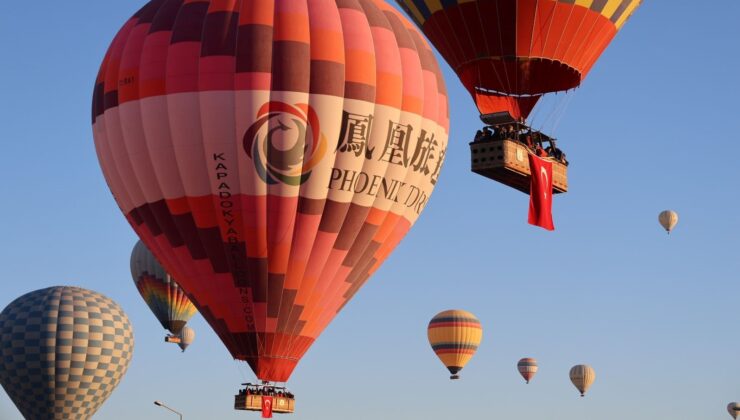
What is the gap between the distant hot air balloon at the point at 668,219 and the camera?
211 feet

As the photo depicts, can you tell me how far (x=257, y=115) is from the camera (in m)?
31.7

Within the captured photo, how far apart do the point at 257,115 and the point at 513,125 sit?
6821mm

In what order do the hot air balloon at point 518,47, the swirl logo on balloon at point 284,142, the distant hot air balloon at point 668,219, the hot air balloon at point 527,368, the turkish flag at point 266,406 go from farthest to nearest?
the hot air balloon at point 527,368
the distant hot air balloon at point 668,219
the hot air balloon at point 518,47
the turkish flag at point 266,406
the swirl logo on balloon at point 284,142

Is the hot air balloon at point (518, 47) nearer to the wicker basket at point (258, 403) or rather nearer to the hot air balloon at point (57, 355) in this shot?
the wicker basket at point (258, 403)

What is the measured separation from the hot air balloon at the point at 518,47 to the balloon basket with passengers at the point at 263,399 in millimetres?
7567

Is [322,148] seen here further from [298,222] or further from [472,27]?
[472,27]

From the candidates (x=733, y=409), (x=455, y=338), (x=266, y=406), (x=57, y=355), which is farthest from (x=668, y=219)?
(x=266, y=406)

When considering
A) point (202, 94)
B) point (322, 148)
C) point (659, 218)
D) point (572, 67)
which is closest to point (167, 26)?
point (202, 94)

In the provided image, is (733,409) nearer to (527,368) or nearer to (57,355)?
(527,368)

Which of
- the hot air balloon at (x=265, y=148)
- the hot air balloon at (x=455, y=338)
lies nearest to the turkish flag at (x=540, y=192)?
the hot air balloon at (x=265, y=148)

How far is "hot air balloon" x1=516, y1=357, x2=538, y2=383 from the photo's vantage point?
75625mm

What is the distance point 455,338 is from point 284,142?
113 feet

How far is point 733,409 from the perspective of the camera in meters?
81.1

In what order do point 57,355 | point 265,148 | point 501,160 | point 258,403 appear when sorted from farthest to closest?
point 57,355
point 501,160
point 258,403
point 265,148
